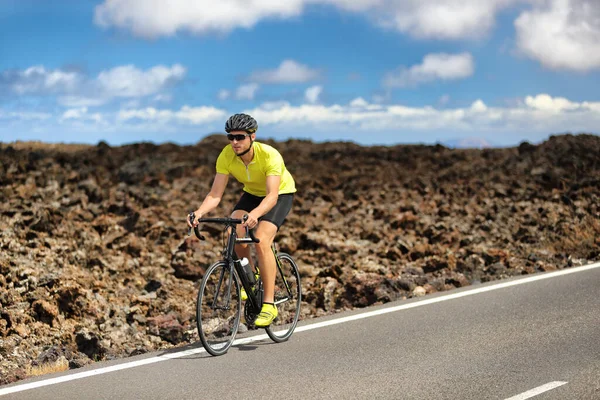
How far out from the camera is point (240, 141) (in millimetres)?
6941

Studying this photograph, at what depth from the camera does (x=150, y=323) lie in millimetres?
8773

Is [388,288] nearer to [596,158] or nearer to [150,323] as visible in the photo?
[150,323]

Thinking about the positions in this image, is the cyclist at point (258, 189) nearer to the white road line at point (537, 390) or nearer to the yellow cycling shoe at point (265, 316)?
the yellow cycling shoe at point (265, 316)

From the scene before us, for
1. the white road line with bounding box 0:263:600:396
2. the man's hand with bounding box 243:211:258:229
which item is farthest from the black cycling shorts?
the white road line with bounding box 0:263:600:396

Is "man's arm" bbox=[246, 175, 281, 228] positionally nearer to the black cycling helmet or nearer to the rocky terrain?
the black cycling helmet

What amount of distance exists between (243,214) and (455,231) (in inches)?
308

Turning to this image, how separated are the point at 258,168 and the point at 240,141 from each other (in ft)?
1.21

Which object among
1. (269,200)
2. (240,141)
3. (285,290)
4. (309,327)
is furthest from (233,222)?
(309,327)

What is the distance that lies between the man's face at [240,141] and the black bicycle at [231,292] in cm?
70

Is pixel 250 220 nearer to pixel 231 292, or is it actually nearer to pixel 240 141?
pixel 240 141

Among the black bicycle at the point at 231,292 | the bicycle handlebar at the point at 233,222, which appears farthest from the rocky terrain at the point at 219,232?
the bicycle handlebar at the point at 233,222

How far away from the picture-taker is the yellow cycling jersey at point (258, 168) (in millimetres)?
7102

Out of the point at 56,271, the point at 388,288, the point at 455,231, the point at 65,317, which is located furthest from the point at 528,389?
the point at 455,231

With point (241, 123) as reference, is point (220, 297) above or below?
below
